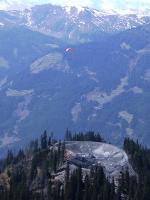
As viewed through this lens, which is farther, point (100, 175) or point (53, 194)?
point (100, 175)

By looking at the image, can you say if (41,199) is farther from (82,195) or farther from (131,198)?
(131,198)

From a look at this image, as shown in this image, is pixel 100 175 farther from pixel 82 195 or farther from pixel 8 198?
pixel 8 198

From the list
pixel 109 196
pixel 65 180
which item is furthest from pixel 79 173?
pixel 109 196

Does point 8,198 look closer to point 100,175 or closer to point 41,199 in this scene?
point 41,199

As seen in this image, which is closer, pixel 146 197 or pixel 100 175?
pixel 146 197

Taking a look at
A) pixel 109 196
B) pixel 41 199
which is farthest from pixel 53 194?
pixel 109 196


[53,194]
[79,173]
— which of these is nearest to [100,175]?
[79,173]

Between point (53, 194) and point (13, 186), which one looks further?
point (13, 186)
